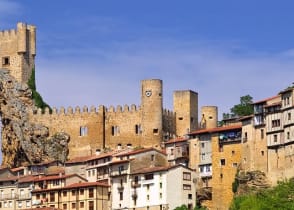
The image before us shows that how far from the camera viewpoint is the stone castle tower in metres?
136

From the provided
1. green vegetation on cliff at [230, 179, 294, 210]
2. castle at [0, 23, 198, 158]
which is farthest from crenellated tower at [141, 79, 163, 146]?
green vegetation on cliff at [230, 179, 294, 210]

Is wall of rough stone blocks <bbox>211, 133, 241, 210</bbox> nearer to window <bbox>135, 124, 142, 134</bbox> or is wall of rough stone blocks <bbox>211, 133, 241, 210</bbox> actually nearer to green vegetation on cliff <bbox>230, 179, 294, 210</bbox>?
green vegetation on cliff <bbox>230, 179, 294, 210</bbox>

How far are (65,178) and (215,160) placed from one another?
1642 centimetres

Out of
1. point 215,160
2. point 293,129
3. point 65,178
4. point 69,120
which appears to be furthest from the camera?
point 69,120

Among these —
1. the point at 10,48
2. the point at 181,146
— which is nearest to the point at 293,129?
the point at 181,146

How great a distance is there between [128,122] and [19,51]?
1681 cm

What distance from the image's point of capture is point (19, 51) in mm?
136125

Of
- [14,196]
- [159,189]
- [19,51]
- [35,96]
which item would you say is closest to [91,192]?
[159,189]

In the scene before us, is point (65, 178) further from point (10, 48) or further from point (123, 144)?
point (10, 48)

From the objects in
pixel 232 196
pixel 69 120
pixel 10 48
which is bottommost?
pixel 232 196

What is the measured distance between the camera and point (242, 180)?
105875 millimetres

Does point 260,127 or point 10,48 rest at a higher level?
point 10,48

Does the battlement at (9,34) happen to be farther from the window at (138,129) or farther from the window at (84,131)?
the window at (138,129)

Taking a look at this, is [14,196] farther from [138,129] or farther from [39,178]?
[138,129]
